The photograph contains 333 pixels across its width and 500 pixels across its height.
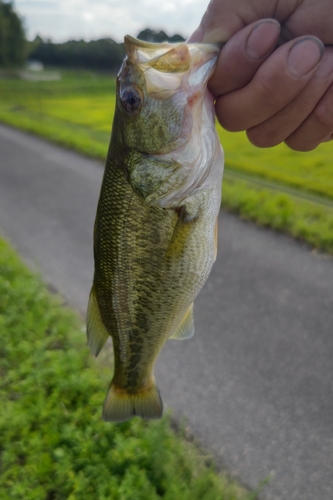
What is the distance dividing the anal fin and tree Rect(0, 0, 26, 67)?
110 ft

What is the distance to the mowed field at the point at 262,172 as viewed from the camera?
16.7ft

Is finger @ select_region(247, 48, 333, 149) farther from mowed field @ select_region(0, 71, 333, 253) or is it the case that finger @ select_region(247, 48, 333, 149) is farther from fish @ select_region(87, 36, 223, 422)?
mowed field @ select_region(0, 71, 333, 253)

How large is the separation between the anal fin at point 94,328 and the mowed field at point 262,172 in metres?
3.57

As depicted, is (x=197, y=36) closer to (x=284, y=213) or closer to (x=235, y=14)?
(x=235, y=14)

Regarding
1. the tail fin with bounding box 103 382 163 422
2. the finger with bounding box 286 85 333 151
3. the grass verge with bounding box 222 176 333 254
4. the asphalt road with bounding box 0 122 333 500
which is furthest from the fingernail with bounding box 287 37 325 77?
the grass verge with bounding box 222 176 333 254

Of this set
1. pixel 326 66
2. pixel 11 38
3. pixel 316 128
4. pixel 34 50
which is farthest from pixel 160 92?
pixel 34 50

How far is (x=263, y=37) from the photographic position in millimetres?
1302

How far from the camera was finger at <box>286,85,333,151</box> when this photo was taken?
4.82ft

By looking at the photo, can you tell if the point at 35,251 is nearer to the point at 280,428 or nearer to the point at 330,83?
the point at 280,428

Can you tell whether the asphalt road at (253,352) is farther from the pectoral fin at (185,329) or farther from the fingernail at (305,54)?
the fingernail at (305,54)

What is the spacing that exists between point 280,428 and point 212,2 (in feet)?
8.31

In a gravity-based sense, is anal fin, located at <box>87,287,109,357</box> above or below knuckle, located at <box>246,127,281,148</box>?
below

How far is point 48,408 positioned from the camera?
255cm

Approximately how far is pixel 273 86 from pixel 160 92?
392 mm
